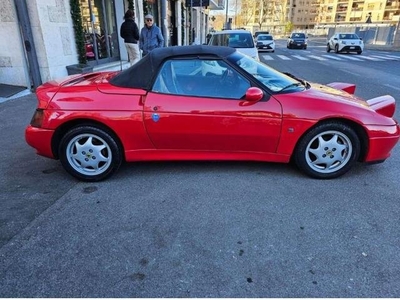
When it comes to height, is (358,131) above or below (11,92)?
above

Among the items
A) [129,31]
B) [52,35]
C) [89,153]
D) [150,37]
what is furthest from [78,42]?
[89,153]

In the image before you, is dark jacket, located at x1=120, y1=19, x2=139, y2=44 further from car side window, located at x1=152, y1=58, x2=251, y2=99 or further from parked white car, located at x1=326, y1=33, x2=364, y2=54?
parked white car, located at x1=326, y1=33, x2=364, y2=54

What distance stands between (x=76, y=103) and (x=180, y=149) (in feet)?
3.85

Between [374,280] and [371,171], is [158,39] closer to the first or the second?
[371,171]

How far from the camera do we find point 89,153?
314cm

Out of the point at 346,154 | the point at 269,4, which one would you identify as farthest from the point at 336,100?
the point at 269,4

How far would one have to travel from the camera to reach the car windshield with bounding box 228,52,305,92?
3.20 meters

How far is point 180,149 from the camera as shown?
3238 millimetres

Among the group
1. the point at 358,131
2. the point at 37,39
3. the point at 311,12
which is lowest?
the point at 358,131

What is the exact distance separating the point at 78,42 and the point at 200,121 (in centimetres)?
645

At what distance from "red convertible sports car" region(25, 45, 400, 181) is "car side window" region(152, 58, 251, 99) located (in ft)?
0.03

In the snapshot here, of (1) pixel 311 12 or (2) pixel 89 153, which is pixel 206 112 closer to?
(2) pixel 89 153

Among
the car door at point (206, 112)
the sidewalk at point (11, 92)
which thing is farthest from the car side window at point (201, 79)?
the sidewalk at point (11, 92)

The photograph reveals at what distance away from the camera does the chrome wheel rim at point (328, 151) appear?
3141 mm
